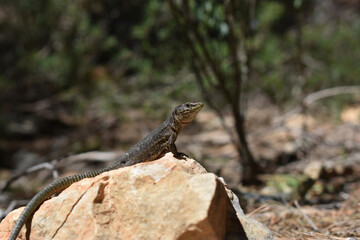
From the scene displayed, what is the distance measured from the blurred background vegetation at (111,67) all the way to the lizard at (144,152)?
2992 millimetres

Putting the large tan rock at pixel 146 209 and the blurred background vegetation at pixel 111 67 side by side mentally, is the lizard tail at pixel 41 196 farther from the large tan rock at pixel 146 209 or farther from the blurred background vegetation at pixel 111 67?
the blurred background vegetation at pixel 111 67

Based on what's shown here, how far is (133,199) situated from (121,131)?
689cm

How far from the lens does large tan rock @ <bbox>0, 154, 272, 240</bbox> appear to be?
2.13 metres

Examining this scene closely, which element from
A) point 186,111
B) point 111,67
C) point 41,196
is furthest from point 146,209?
point 111,67

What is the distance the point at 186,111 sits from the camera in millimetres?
3488

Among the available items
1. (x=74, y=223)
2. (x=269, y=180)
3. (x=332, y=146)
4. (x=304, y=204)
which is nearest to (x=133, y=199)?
(x=74, y=223)

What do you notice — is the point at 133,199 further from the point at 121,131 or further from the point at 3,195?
the point at 121,131

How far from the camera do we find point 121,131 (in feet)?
29.9

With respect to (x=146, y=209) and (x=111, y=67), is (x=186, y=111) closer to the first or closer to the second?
(x=146, y=209)

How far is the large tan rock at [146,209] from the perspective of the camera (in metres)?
2.13

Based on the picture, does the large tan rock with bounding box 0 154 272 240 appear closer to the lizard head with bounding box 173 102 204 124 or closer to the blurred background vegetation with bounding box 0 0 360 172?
the lizard head with bounding box 173 102 204 124

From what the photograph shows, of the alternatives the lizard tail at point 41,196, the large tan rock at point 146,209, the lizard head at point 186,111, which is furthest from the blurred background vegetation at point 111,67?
the large tan rock at point 146,209

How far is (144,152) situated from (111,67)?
8932 mm

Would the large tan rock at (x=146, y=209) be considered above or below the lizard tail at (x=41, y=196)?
below
